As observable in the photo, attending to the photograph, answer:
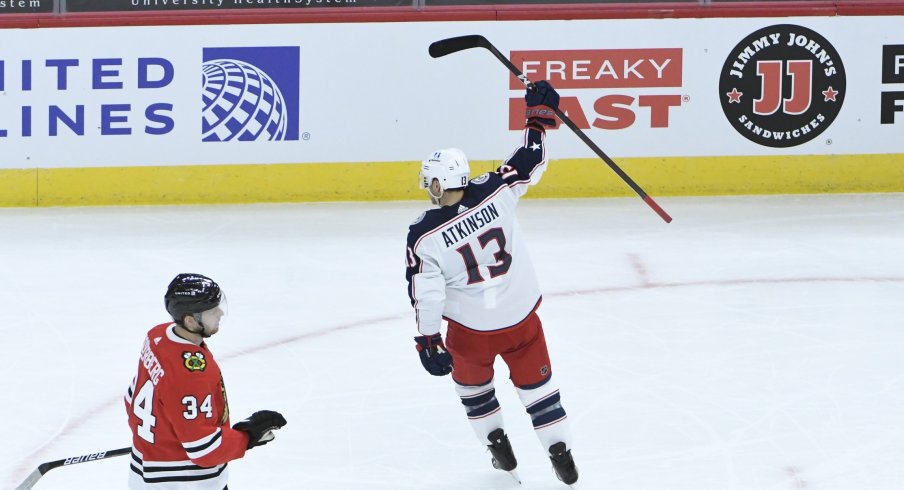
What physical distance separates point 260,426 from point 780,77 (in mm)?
6573

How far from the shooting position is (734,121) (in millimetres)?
8789

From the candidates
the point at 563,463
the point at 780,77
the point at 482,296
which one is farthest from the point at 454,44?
the point at 780,77

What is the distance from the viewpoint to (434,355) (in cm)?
368

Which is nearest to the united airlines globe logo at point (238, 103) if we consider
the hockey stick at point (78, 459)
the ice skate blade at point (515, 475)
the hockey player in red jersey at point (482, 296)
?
the hockey player in red jersey at point (482, 296)

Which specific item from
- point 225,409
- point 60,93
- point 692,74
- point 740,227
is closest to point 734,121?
point 692,74

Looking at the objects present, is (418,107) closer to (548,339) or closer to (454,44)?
(548,339)

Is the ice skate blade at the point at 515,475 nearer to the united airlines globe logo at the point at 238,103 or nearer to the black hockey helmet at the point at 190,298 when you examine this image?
the black hockey helmet at the point at 190,298

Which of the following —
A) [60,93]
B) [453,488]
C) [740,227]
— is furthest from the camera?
[60,93]

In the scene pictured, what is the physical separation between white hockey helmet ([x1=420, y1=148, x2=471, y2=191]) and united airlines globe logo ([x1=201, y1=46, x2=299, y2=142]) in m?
4.96

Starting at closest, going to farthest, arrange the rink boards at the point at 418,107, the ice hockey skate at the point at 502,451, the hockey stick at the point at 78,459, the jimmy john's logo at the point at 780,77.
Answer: the hockey stick at the point at 78,459 < the ice hockey skate at the point at 502,451 < the rink boards at the point at 418,107 < the jimmy john's logo at the point at 780,77

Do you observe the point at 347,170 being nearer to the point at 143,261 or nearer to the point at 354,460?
the point at 143,261

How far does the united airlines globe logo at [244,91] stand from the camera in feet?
28.1

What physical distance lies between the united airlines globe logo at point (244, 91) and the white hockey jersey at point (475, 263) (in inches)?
190

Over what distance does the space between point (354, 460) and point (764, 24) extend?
548 cm
